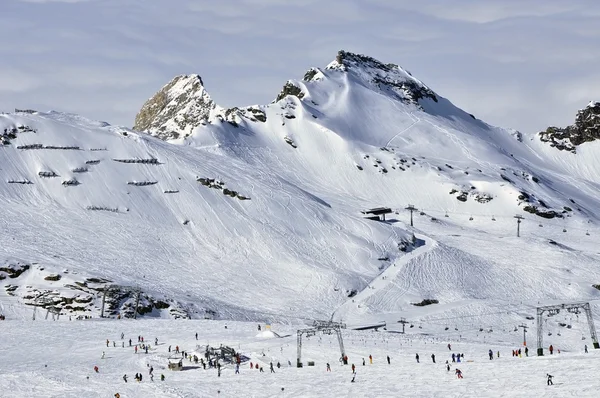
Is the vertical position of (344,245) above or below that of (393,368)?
above

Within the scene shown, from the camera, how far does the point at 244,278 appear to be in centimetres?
14412

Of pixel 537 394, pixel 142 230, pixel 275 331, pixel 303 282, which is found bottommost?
pixel 537 394

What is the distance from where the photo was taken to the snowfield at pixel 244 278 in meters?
75.8

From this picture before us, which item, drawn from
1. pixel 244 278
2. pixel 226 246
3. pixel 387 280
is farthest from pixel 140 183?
pixel 387 280

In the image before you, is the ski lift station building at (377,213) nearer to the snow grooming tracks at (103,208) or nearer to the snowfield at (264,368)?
the snow grooming tracks at (103,208)

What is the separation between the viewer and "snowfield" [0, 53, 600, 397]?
75750 millimetres

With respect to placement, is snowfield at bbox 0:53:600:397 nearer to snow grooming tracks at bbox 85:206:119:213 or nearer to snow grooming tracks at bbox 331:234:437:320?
snow grooming tracks at bbox 85:206:119:213

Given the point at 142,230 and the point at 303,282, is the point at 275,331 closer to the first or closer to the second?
the point at 303,282

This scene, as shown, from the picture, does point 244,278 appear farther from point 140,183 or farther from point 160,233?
point 140,183

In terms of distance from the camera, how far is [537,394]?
2451 inches

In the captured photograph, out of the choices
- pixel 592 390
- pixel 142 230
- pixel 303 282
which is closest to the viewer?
pixel 592 390

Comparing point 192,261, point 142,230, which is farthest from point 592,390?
point 142,230

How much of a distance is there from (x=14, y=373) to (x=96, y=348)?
16.6 m

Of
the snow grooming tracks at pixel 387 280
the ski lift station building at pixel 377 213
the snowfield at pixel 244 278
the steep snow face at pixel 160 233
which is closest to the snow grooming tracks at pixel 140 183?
the steep snow face at pixel 160 233
